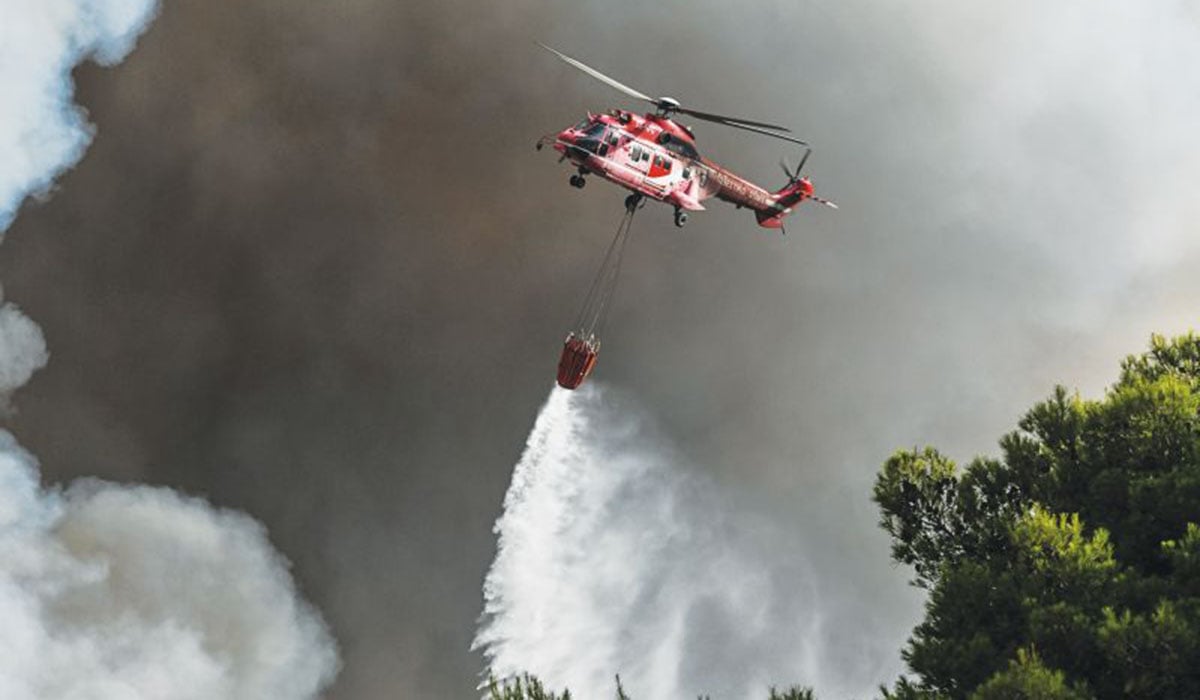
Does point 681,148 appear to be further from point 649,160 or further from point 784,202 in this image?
point 784,202

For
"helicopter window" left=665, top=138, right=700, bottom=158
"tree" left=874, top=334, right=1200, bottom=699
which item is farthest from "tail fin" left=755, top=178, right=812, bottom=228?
"tree" left=874, top=334, right=1200, bottom=699

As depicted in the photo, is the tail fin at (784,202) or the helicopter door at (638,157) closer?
the helicopter door at (638,157)

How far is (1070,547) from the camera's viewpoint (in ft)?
142

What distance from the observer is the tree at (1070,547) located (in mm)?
39688

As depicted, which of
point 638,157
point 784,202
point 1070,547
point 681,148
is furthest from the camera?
point 784,202

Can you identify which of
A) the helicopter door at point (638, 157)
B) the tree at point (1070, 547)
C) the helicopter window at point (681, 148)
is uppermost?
the helicopter window at point (681, 148)

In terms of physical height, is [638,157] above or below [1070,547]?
above

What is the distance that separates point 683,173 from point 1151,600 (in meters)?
40.9

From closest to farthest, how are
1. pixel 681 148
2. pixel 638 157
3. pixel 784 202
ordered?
1. pixel 638 157
2. pixel 681 148
3. pixel 784 202

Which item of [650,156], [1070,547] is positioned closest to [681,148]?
[650,156]

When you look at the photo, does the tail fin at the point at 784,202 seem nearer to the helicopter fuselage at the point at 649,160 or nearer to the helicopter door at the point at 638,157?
the helicopter fuselage at the point at 649,160

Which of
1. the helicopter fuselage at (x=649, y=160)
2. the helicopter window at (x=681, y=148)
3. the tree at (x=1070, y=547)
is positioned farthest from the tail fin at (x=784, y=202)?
the tree at (x=1070, y=547)

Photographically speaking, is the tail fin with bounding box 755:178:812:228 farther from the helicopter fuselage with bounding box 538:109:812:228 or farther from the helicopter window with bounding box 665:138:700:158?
the helicopter window with bounding box 665:138:700:158

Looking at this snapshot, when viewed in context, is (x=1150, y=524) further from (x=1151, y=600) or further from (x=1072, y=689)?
(x=1072, y=689)
